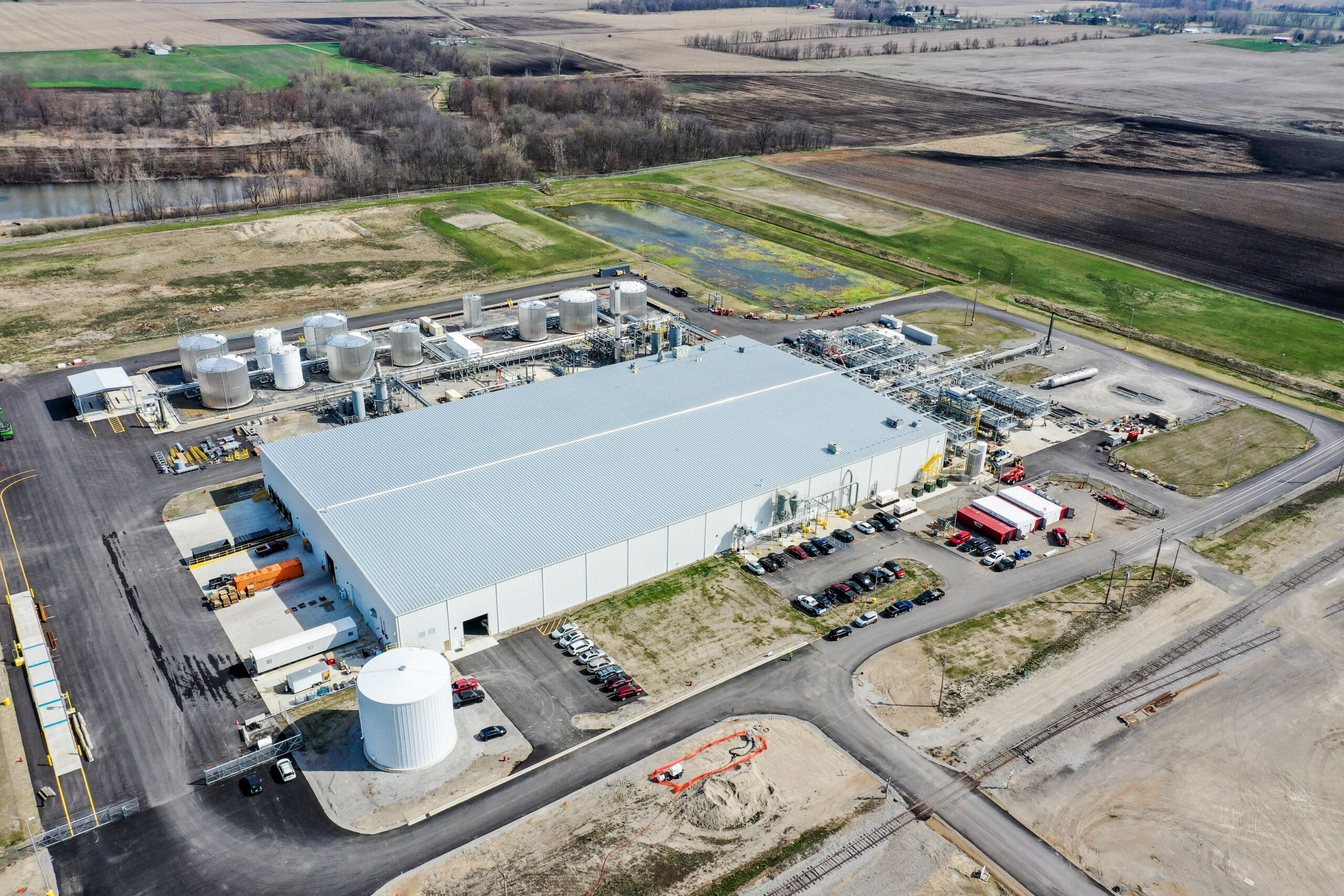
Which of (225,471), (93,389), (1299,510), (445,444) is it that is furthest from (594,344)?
(1299,510)

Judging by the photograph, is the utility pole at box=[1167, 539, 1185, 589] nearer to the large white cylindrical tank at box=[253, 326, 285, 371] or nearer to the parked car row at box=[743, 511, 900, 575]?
the parked car row at box=[743, 511, 900, 575]

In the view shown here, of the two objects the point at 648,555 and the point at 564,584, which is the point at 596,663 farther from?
the point at 648,555

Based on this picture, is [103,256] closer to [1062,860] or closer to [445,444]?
[445,444]

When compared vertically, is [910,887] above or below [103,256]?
below

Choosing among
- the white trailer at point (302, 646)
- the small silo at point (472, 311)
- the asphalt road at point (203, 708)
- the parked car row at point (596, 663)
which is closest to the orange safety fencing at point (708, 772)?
the asphalt road at point (203, 708)

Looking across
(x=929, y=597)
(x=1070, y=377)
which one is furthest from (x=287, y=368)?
(x=1070, y=377)
